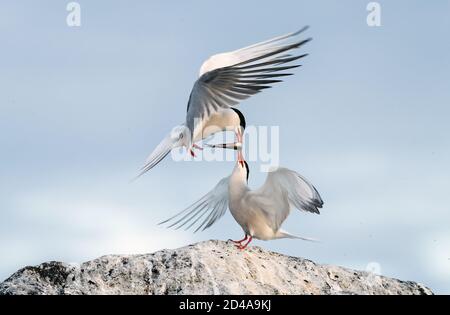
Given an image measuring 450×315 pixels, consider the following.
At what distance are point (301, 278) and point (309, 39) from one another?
2290 millimetres

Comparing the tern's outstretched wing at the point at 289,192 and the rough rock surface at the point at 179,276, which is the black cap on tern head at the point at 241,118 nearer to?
the tern's outstretched wing at the point at 289,192

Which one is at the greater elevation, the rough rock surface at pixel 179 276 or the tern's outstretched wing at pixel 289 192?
the tern's outstretched wing at pixel 289 192

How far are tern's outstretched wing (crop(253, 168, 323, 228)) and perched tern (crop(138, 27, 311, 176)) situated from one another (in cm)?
89

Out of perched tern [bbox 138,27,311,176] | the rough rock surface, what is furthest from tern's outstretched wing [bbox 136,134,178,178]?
the rough rock surface

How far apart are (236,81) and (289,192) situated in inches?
52.2

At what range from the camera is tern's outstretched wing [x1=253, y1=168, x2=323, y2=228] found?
318 inches

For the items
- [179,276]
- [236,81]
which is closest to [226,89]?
[236,81]

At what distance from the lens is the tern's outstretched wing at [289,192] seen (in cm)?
807

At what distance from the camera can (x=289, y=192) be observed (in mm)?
8266

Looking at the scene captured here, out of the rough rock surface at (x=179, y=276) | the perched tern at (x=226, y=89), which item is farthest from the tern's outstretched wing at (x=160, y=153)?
the rough rock surface at (x=179, y=276)

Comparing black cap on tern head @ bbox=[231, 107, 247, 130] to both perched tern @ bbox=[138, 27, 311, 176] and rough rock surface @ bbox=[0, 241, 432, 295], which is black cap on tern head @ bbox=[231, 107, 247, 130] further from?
rough rock surface @ bbox=[0, 241, 432, 295]

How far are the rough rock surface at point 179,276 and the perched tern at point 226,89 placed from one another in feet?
5.62
